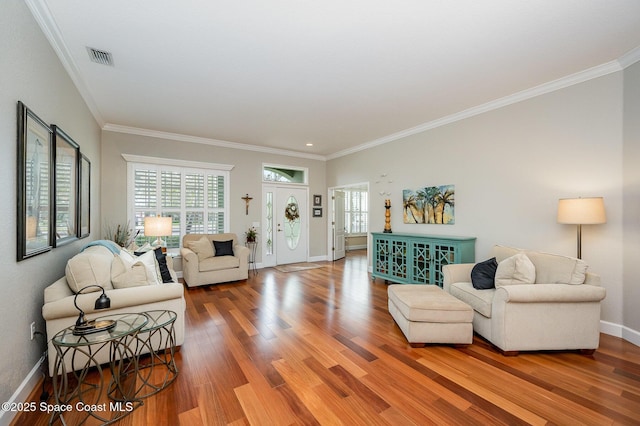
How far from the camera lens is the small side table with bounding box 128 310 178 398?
6.53 feet

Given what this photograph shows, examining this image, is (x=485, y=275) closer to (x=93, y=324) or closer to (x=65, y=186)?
(x=93, y=324)

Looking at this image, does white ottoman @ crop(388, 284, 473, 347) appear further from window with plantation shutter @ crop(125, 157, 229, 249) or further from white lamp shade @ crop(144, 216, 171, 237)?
window with plantation shutter @ crop(125, 157, 229, 249)

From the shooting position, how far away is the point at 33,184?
200 cm

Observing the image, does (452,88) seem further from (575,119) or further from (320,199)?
(320,199)

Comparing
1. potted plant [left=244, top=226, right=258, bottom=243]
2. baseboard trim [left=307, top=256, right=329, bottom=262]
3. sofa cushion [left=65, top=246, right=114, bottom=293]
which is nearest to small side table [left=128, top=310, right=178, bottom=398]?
sofa cushion [left=65, top=246, right=114, bottom=293]

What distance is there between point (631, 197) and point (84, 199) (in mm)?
6133

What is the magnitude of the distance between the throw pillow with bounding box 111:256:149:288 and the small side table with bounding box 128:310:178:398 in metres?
0.33

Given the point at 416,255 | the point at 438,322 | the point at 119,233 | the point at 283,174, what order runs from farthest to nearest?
the point at 283,174, the point at 119,233, the point at 416,255, the point at 438,322

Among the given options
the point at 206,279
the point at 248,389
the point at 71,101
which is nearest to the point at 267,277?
the point at 206,279

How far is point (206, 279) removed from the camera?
4.81 meters

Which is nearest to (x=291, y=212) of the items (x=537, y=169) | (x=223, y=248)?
(x=223, y=248)

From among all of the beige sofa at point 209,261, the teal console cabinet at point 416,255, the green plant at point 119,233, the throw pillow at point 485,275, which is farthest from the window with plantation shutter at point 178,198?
the throw pillow at point 485,275

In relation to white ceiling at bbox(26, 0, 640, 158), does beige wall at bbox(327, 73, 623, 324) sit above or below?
below

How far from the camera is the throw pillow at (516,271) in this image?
2.68 m
